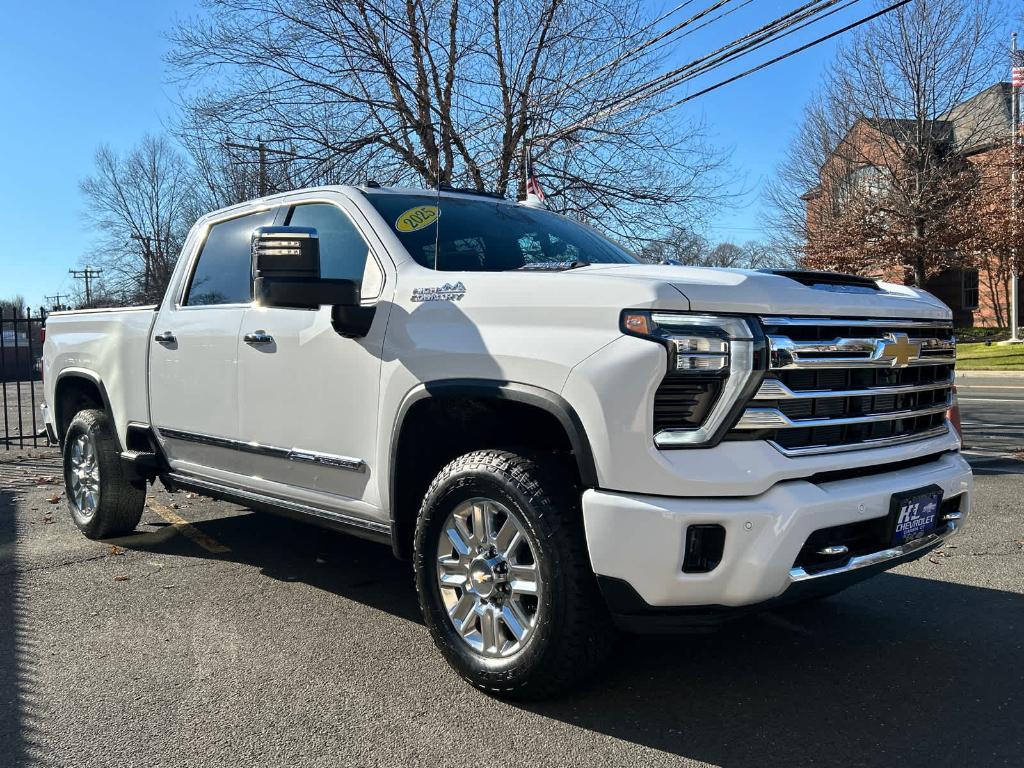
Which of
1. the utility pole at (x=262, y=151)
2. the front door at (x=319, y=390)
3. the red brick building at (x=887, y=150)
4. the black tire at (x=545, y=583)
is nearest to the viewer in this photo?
the black tire at (x=545, y=583)

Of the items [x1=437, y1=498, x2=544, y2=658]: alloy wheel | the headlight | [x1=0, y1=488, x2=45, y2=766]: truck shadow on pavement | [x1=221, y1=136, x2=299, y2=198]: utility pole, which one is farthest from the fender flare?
[x1=221, y1=136, x2=299, y2=198]: utility pole

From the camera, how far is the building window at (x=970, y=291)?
36.0 meters

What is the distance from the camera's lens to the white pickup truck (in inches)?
109

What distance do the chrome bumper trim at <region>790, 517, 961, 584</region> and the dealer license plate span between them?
0.03 meters

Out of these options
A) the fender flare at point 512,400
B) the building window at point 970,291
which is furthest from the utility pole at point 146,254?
the fender flare at point 512,400

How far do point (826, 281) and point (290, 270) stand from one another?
2.12m

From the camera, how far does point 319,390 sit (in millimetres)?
3982

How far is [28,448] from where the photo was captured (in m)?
12.1

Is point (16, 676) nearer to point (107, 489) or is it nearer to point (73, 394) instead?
point (107, 489)

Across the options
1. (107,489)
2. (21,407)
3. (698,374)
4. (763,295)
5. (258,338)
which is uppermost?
(763,295)

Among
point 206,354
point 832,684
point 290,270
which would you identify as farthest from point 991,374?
point 290,270

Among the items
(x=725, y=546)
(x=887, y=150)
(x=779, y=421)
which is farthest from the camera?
(x=887, y=150)

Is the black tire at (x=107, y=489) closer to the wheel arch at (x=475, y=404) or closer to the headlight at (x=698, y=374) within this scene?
the wheel arch at (x=475, y=404)

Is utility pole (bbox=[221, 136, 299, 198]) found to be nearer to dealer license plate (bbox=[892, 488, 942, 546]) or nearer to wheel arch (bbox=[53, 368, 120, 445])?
wheel arch (bbox=[53, 368, 120, 445])
